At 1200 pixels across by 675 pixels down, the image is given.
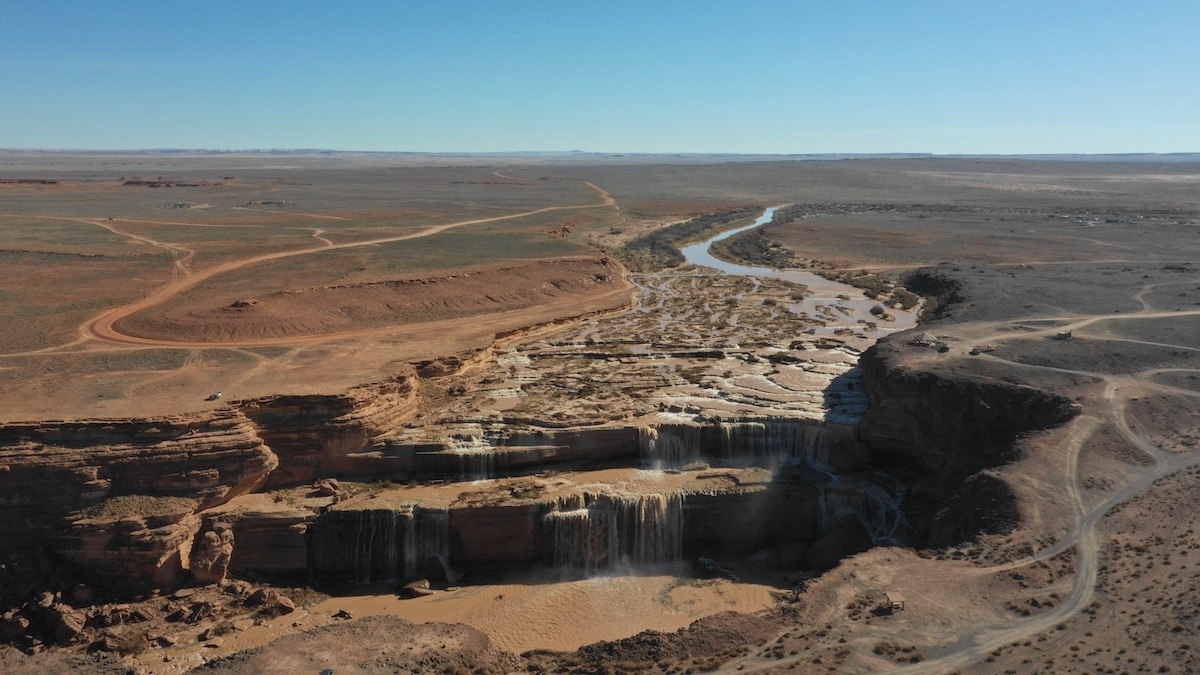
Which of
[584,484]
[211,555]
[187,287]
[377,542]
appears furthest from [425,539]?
[187,287]

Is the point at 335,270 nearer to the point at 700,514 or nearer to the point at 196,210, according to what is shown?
the point at 700,514

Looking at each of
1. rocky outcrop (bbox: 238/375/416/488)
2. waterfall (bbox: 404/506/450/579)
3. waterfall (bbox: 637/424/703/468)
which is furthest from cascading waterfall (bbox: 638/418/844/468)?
rocky outcrop (bbox: 238/375/416/488)

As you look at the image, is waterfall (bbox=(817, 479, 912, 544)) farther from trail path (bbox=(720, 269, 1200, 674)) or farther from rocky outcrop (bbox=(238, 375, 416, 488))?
rocky outcrop (bbox=(238, 375, 416, 488))

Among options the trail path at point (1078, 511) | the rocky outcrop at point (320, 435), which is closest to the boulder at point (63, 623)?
the rocky outcrop at point (320, 435)

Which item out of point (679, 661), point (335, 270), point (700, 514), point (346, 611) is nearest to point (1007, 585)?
point (679, 661)

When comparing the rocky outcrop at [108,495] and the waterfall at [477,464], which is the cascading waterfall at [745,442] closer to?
the waterfall at [477,464]
